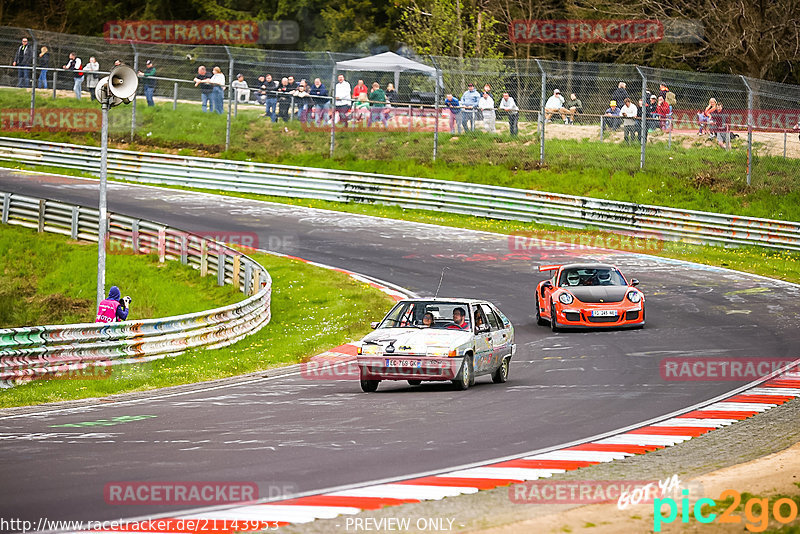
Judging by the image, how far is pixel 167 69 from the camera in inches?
1491

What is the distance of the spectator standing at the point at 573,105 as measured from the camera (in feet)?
108

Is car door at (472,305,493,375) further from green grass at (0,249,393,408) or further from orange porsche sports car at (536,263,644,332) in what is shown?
orange porsche sports car at (536,263,644,332)

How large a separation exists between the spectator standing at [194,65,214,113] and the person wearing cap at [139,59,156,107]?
165 cm

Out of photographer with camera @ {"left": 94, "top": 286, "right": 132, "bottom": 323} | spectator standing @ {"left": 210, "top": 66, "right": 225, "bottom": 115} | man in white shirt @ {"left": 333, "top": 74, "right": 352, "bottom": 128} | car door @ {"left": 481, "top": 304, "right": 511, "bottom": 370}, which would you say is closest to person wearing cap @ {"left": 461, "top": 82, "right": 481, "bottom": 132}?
man in white shirt @ {"left": 333, "top": 74, "right": 352, "bottom": 128}

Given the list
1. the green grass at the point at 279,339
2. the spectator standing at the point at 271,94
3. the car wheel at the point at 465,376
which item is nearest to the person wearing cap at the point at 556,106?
the spectator standing at the point at 271,94

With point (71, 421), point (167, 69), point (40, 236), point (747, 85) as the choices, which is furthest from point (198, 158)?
point (71, 421)

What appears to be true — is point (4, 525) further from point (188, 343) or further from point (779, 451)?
point (188, 343)

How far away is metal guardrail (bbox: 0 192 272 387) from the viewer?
52.4 ft

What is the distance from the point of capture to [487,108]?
33.7m

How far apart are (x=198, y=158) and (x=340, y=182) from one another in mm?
5101

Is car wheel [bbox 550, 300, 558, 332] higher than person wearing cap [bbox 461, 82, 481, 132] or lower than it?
lower

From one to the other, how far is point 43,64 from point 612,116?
19562 mm

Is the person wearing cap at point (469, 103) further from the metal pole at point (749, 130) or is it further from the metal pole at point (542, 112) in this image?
the metal pole at point (749, 130)

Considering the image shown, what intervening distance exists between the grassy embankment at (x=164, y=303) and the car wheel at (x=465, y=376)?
415 centimetres
